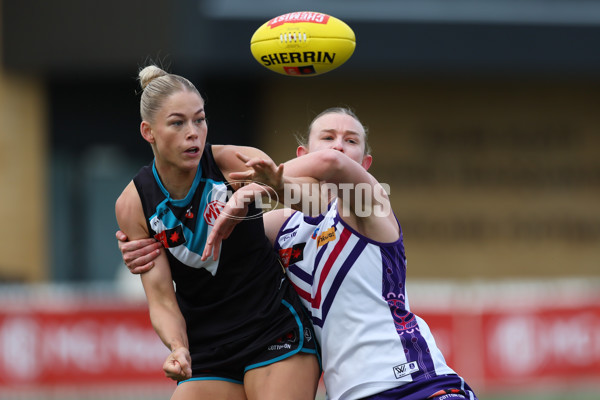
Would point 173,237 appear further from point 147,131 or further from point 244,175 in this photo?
point 244,175

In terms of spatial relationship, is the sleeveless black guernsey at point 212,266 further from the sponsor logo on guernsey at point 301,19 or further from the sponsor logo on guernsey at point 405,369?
the sponsor logo on guernsey at point 301,19

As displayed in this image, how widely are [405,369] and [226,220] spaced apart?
969 mm

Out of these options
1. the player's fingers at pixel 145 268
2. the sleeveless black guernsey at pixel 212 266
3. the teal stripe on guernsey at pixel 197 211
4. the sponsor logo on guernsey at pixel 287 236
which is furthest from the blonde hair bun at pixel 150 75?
the sponsor logo on guernsey at pixel 287 236

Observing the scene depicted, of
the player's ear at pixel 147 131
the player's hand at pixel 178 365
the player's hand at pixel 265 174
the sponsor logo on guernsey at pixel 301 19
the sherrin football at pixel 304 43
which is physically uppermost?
the sponsor logo on guernsey at pixel 301 19

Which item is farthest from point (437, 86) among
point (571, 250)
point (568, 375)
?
point (568, 375)

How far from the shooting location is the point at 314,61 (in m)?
4.81

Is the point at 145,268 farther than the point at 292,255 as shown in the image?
No

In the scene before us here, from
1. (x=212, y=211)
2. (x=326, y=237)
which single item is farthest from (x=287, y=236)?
(x=212, y=211)

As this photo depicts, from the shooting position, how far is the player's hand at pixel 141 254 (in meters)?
4.57

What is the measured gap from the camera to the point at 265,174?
3.93 metres

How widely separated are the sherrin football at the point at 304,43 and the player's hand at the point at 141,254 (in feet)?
3.34

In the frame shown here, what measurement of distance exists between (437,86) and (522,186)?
1.84 meters

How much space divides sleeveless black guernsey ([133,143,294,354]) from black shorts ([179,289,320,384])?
0.10 feet

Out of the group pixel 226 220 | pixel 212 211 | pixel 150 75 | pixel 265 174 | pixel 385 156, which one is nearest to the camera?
pixel 265 174
